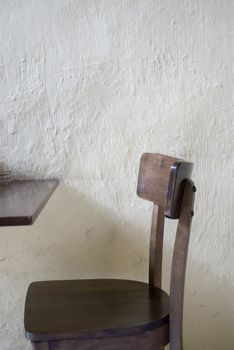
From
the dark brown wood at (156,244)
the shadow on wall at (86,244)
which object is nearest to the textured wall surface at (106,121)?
the shadow on wall at (86,244)

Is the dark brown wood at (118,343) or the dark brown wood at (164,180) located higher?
the dark brown wood at (164,180)

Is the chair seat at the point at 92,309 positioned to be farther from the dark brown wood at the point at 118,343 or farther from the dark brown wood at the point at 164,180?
the dark brown wood at the point at 164,180

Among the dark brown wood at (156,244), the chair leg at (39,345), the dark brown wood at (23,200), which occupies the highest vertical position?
the dark brown wood at (23,200)

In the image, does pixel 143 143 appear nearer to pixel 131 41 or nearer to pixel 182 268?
pixel 131 41

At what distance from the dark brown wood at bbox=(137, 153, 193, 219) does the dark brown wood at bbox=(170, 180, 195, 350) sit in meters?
0.02

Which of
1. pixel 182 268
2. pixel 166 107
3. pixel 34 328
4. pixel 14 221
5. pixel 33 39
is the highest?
pixel 33 39

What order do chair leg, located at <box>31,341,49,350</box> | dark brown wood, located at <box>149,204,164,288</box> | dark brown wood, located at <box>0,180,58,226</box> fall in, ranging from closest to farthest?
dark brown wood, located at <box>0,180,58,226</box> → chair leg, located at <box>31,341,49,350</box> → dark brown wood, located at <box>149,204,164,288</box>

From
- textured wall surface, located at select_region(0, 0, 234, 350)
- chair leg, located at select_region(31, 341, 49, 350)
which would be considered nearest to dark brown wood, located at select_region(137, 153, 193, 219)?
textured wall surface, located at select_region(0, 0, 234, 350)

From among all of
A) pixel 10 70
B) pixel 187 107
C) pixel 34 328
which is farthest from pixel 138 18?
pixel 34 328

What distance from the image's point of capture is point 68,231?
1.27m

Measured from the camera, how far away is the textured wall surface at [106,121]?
1183 millimetres

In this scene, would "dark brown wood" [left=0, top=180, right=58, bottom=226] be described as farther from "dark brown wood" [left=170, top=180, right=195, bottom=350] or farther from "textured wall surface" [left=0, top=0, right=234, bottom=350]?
"dark brown wood" [left=170, top=180, right=195, bottom=350]

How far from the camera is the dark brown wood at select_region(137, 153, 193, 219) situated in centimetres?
77

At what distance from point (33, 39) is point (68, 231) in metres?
0.61
